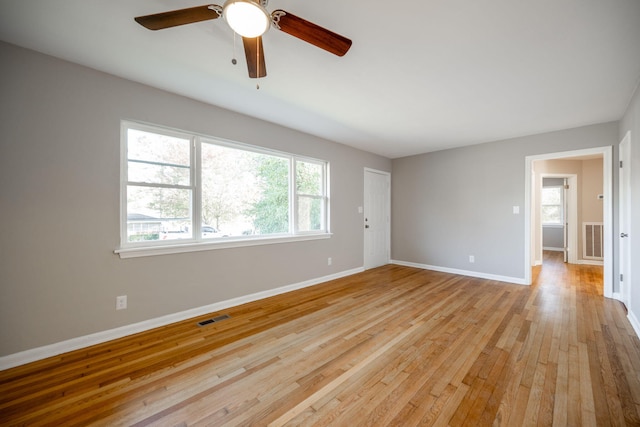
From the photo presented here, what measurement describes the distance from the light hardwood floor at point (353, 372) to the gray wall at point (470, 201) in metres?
1.59

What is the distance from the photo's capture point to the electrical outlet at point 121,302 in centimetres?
247

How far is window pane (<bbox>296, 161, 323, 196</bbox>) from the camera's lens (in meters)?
4.19

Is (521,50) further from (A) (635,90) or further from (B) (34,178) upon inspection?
(B) (34,178)

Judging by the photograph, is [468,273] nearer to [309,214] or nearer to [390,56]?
[309,214]

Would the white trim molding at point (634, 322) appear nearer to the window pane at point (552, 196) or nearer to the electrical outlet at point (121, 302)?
the electrical outlet at point (121, 302)

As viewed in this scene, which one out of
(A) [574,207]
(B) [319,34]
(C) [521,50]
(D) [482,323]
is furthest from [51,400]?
(A) [574,207]

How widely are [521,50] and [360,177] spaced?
334 cm

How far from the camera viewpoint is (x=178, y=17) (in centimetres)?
143

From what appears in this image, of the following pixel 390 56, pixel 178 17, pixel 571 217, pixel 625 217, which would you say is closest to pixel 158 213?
pixel 178 17

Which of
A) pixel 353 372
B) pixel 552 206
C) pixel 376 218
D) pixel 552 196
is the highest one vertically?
pixel 552 196

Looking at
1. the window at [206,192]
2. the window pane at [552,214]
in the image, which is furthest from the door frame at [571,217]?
the window at [206,192]

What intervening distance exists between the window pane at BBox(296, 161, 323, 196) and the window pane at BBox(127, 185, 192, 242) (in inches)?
67.9

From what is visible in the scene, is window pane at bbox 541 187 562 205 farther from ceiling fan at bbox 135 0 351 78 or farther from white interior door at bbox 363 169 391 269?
ceiling fan at bbox 135 0 351 78

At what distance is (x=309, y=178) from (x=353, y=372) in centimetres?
304
